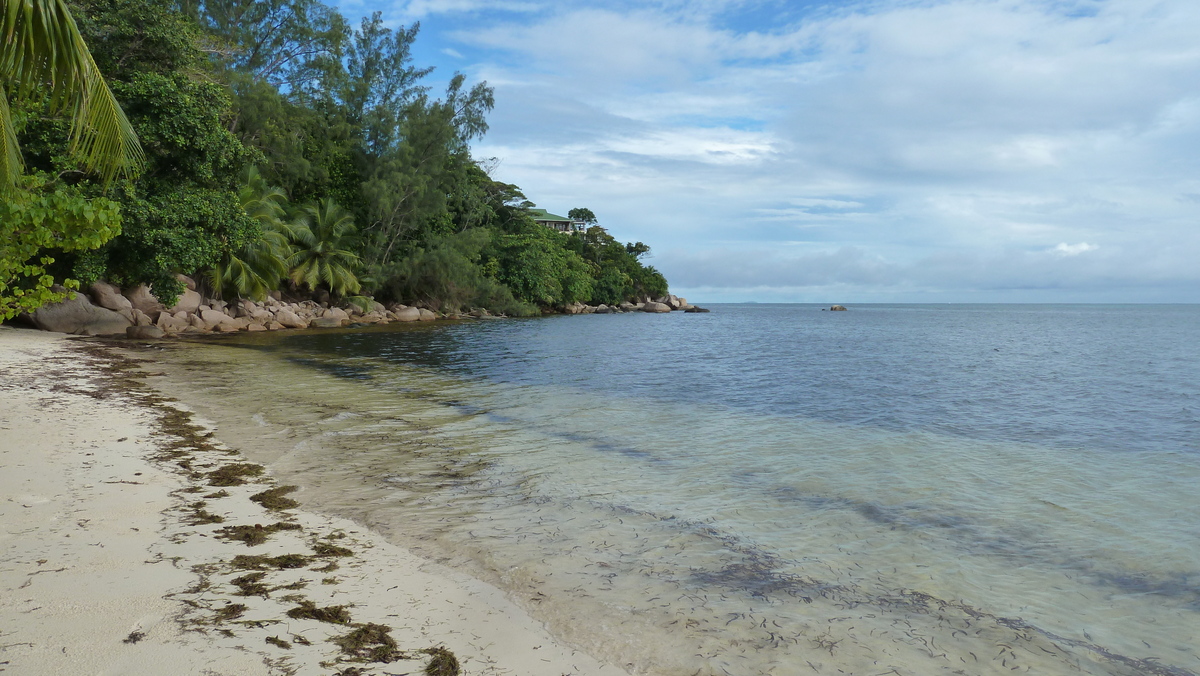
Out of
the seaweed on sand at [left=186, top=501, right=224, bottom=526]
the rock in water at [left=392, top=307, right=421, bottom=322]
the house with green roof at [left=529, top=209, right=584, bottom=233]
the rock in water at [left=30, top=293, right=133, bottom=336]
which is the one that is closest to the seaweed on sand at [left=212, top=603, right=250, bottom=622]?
the seaweed on sand at [left=186, top=501, right=224, bottom=526]

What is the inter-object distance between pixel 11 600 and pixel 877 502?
6226 mm

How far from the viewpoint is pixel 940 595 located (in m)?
4.23

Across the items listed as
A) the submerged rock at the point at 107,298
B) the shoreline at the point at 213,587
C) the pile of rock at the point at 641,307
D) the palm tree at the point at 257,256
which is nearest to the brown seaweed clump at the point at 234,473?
the shoreline at the point at 213,587

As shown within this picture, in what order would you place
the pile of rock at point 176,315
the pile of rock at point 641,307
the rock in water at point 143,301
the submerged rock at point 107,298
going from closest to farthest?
1. the pile of rock at point 176,315
2. the submerged rock at point 107,298
3. the rock in water at point 143,301
4. the pile of rock at point 641,307

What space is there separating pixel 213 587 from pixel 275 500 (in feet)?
6.09

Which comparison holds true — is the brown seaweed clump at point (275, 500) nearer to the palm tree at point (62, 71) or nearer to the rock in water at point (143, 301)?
the palm tree at point (62, 71)

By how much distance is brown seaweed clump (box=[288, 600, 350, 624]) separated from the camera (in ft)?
10.8

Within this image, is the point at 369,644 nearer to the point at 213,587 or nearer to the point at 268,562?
the point at 213,587

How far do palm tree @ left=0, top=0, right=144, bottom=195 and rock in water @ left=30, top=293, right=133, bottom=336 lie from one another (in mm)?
16189

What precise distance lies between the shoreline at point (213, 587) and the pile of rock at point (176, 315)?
12166mm

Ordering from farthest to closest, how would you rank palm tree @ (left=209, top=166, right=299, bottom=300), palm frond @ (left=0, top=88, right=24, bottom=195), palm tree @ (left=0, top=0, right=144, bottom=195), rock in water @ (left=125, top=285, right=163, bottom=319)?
palm tree @ (left=209, top=166, right=299, bottom=300), rock in water @ (left=125, top=285, right=163, bottom=319), palm frond @ (left=0, top=88, right=24, bottom=195), palm tree @ (left=0, top=0, right=144, bottom=195)

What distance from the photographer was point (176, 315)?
77.9 feet

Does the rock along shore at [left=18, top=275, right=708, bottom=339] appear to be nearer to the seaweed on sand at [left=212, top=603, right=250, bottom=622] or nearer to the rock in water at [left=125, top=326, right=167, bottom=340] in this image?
the rock in water at [left=125, top=326, right=167, bottom=340]

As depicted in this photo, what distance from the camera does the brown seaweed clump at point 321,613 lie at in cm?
331
